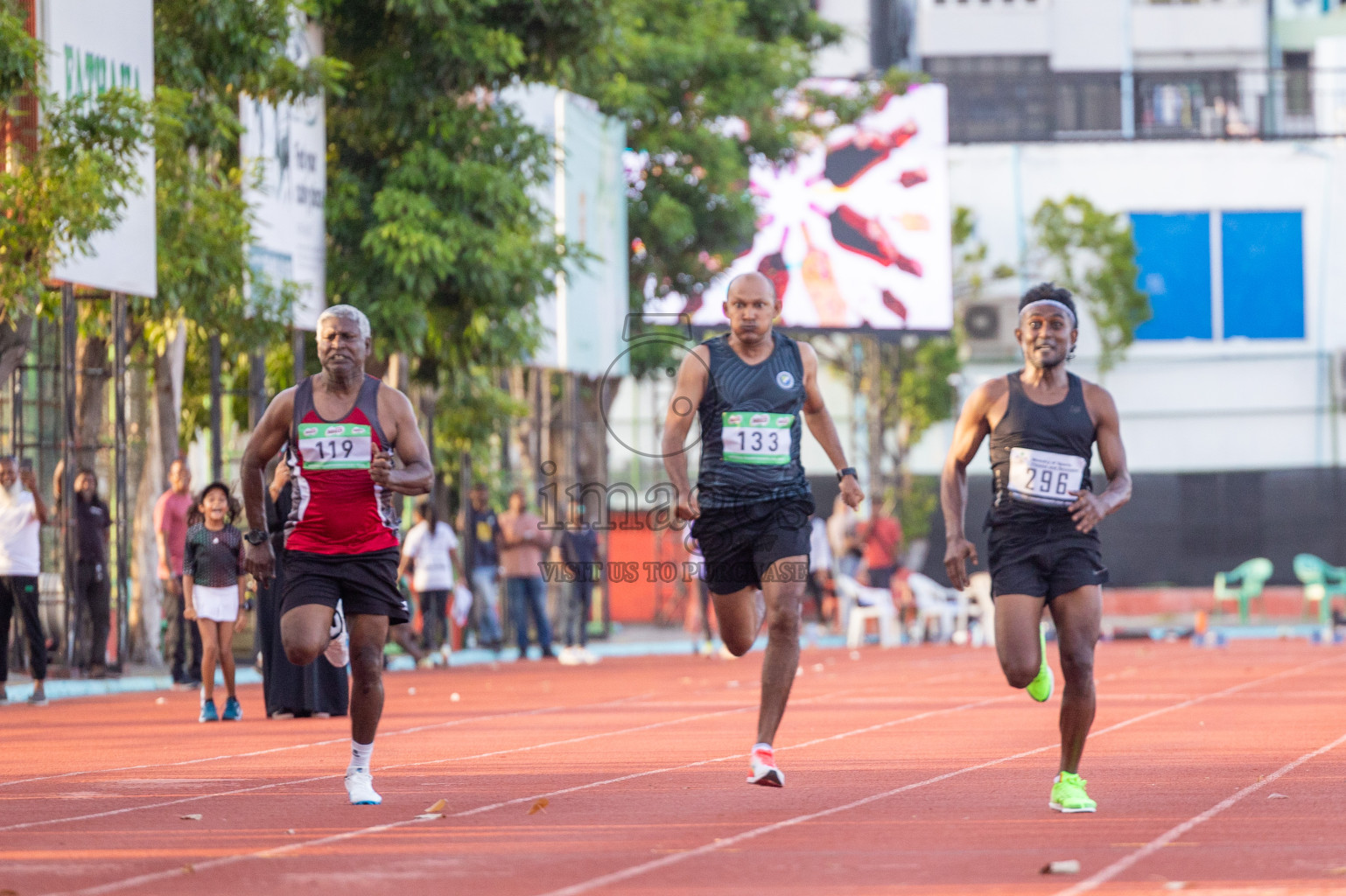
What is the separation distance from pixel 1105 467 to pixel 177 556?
12651 millimetres

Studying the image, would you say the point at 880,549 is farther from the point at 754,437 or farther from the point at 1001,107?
the point at 754,437

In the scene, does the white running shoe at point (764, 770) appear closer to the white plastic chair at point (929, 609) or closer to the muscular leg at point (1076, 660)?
the muscular leg at point (1076, 660)

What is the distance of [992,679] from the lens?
66.8 ft

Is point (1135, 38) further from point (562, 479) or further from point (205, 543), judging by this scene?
point (205, 543)

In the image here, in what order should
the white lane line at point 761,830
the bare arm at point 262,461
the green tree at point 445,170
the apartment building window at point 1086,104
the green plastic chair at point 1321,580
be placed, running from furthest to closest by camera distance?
the apartment building window at point 1086,104
the green plastic chair at point 1321,580
the green tree at point 445,170
the bare arm at point 262,461
the white lane line at point 761,830

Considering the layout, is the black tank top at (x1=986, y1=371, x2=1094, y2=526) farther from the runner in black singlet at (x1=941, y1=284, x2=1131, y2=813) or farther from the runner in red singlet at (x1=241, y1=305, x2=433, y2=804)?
the runner in red singlet at (x1=241, y1=305, x2=433, y2=804)

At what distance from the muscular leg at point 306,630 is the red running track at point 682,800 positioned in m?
0.67

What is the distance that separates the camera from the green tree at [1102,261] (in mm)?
43781

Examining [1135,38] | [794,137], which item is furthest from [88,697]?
[1135,38]

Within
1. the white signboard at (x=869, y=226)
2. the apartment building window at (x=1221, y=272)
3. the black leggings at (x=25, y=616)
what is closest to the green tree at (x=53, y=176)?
the black leggings at (x=25, y=616)

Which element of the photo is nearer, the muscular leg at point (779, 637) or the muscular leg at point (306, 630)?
the muscular leg at point (306, 630)

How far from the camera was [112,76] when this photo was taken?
750 inches

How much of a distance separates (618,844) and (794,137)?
29.6 metres

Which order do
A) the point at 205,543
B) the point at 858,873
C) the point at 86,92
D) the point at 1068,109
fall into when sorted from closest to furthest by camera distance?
the point at 858,873, the point at 205,543, the point at 86,92, the point at 1068,109
